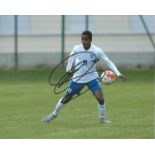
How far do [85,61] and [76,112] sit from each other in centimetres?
318

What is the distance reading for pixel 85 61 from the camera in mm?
13188

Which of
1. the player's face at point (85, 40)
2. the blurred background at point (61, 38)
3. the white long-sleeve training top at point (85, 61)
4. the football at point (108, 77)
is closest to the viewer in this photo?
the player's face at point (85, 40)

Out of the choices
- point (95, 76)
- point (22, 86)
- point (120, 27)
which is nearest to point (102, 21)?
point (120, 27)

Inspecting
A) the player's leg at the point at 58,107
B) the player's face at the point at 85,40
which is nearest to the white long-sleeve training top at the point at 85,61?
the player's face at the point at 85,40

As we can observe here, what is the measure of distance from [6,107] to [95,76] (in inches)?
184

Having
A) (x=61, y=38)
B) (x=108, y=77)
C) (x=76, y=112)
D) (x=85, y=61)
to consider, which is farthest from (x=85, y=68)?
(x=61, y=38)

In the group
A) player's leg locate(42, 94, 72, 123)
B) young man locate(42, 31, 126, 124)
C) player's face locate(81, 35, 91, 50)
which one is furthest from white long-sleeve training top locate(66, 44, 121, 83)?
player's leg locate(42, 94, 72, 123)

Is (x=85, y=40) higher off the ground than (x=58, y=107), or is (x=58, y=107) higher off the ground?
(x=85, y=40)

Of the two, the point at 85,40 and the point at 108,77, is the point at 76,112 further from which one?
the point at 85,40

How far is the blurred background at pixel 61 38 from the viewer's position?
32312mm

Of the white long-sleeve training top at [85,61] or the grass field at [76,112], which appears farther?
the white long-sleeve training top at [85,61]

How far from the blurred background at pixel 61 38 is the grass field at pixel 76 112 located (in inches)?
229

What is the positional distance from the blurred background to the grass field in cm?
581

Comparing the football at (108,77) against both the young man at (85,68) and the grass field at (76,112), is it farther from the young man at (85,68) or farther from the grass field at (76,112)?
the grass field at (76,112)
